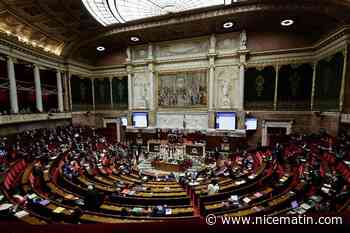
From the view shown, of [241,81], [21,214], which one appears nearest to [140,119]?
[241,81]

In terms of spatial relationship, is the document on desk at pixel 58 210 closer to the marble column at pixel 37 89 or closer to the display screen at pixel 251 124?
the marble column at pixel 37 89

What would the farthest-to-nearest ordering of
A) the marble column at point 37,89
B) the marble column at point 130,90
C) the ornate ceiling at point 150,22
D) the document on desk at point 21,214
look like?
the marble column at point 130,90 → the marble column at point 37,89 → the ornate ceiling at point 150,22 → the document on desk at point 21,214

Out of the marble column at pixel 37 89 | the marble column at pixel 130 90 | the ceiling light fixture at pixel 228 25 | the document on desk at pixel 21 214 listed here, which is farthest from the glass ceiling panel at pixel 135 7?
the document on desk at pixel 21 214

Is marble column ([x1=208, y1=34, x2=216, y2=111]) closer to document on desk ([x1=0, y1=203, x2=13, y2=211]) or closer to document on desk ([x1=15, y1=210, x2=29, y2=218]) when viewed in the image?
document on desk ([x1=15, y1=210, x2=29, y2=218])

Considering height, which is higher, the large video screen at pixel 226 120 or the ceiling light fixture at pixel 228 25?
the ceiling light fixture at pixel 228 25

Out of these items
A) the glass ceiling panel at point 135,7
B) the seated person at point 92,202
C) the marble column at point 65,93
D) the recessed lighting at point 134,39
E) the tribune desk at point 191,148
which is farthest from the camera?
the marble column at point 65,93

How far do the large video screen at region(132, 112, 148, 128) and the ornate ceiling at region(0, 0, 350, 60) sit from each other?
839 cm

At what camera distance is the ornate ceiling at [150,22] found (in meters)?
11.6

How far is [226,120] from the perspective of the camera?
55.9 feet

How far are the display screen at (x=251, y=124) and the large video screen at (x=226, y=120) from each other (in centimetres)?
125

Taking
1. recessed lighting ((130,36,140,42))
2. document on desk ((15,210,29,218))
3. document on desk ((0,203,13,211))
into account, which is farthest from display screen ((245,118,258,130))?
document on desk ((0,203,13,211))

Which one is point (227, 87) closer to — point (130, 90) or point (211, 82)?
point (211, 82)

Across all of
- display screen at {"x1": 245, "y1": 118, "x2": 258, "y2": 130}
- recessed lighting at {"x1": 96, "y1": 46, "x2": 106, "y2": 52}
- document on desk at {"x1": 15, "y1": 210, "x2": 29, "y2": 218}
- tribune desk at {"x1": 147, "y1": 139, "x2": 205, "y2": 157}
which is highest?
recessed lighting at {"x1": 96, "y1": 46, "x2": 106, "y2": 52}

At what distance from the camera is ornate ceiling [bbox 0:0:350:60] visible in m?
11.6
